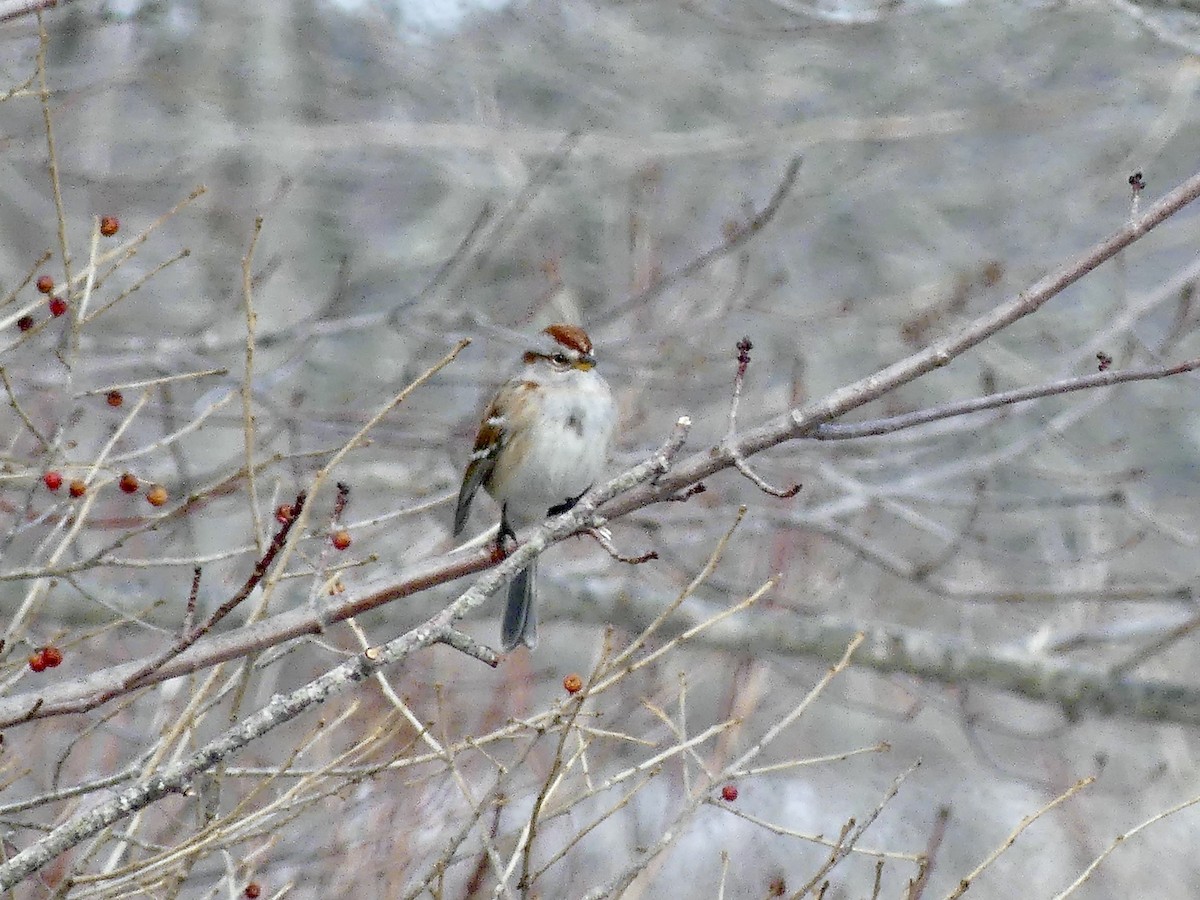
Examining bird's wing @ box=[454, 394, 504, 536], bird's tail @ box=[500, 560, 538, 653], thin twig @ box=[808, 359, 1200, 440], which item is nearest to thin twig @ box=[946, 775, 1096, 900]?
thin twig @ box=[808, 359, 1200, 440]

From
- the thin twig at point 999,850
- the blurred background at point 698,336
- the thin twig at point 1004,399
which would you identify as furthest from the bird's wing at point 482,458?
the thin twig at point 999,850

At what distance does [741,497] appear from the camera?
7652 mm

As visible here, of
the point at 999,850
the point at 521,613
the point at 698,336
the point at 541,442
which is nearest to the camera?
the point at 999,850

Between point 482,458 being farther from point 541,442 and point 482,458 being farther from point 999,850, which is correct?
point 999,850

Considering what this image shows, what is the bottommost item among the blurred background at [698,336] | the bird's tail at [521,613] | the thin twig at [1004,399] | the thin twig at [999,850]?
the blurred background at [698,336]

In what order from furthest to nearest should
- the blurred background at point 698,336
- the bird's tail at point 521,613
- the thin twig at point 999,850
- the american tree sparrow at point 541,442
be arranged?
the blurred background at point 698,336 → the american tree sparrow at point 541,442 → the bird's tail at point 521,613 → the thin twig at point 999,850

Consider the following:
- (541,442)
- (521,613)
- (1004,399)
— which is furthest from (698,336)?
(1004,399)

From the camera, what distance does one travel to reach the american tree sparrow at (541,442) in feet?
14.1

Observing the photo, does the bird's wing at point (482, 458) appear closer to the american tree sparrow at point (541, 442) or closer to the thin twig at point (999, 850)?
the american tree sparrow at point (541, 442)

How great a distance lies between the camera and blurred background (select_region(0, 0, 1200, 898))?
19.7 ft

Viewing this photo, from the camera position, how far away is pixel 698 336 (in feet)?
25.3

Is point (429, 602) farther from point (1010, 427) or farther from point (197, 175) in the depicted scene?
point (1010, 427)

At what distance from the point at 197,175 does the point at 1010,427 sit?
262 inches

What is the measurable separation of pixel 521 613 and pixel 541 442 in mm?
487
